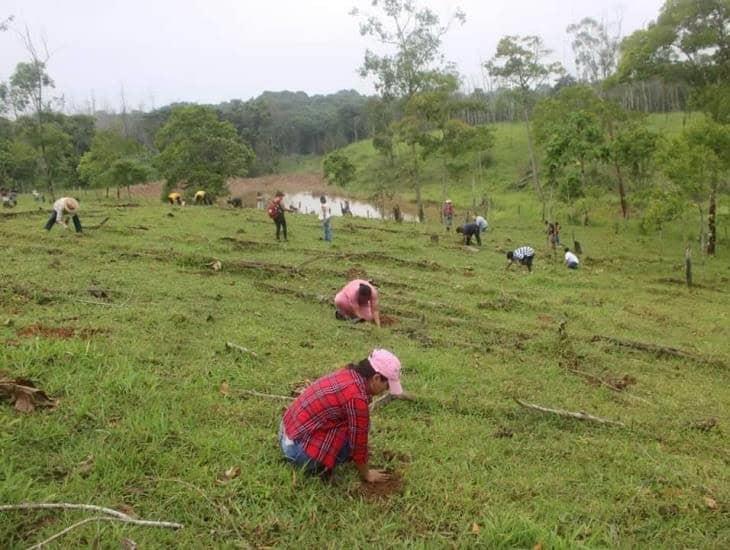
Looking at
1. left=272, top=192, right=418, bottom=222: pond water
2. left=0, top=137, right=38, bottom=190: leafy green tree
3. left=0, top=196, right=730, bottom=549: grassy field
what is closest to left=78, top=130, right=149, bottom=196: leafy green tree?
left=0, top=137, right=38, bottom=190: leafy green tree

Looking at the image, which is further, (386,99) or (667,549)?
(386,99)

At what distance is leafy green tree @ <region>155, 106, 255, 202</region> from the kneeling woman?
31.2 m

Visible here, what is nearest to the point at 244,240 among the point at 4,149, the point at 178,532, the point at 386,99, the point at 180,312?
the point at 180,312

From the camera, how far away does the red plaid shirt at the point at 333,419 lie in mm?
4449

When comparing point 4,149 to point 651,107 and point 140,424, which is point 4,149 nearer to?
point 140,424

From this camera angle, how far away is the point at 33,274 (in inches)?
446

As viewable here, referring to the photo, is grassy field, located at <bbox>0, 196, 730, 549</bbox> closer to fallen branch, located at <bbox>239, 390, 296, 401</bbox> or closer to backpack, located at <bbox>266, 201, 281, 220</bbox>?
fallen branch, located at <bbox>239, 390, 296, 401</bbox>

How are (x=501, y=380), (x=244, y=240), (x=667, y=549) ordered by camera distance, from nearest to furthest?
(x=667, y=549), (x=501, y=380), (x=244, y=240)

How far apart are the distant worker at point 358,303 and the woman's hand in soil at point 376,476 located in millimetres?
4910

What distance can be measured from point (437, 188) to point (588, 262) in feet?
116

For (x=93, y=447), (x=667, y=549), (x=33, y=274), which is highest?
(x=33, y=274)

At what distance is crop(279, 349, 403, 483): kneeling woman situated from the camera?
4.46 m

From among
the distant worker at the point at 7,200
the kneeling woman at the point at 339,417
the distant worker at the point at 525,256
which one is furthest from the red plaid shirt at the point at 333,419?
the distant worker at the point at 7,200

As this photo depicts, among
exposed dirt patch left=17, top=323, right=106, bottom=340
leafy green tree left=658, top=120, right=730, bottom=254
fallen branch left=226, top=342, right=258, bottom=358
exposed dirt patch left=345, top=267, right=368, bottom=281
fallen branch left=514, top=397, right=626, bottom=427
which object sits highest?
leafy green tree left=658, top=120, right=730, bottom=254
